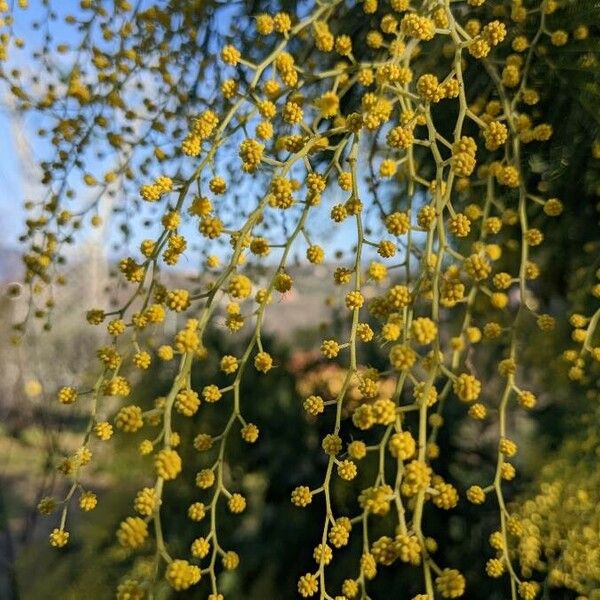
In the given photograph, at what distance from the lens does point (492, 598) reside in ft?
2.46

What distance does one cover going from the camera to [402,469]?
0.34m

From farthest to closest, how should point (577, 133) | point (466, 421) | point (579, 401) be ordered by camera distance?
point (466, 421) → point (579, 401) → point (577, 133)

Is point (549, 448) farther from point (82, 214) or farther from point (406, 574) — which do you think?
point (82, 214)

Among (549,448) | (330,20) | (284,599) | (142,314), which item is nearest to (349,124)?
(142,314)

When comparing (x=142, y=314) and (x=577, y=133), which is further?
(x=577, y=133)

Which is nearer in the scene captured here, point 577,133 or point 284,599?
point 577,133

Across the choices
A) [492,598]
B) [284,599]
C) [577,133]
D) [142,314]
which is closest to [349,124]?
[142,314]

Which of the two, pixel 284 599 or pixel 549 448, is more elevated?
pixel 549 448

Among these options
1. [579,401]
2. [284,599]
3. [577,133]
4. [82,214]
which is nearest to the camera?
[577,133]

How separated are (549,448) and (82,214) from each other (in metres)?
0.65

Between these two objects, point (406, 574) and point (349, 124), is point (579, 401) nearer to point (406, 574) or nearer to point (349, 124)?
point (406, 574)

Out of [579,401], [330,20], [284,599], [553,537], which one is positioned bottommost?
[284,599]

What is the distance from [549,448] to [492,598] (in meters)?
0.25

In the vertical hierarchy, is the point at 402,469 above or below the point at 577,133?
below
